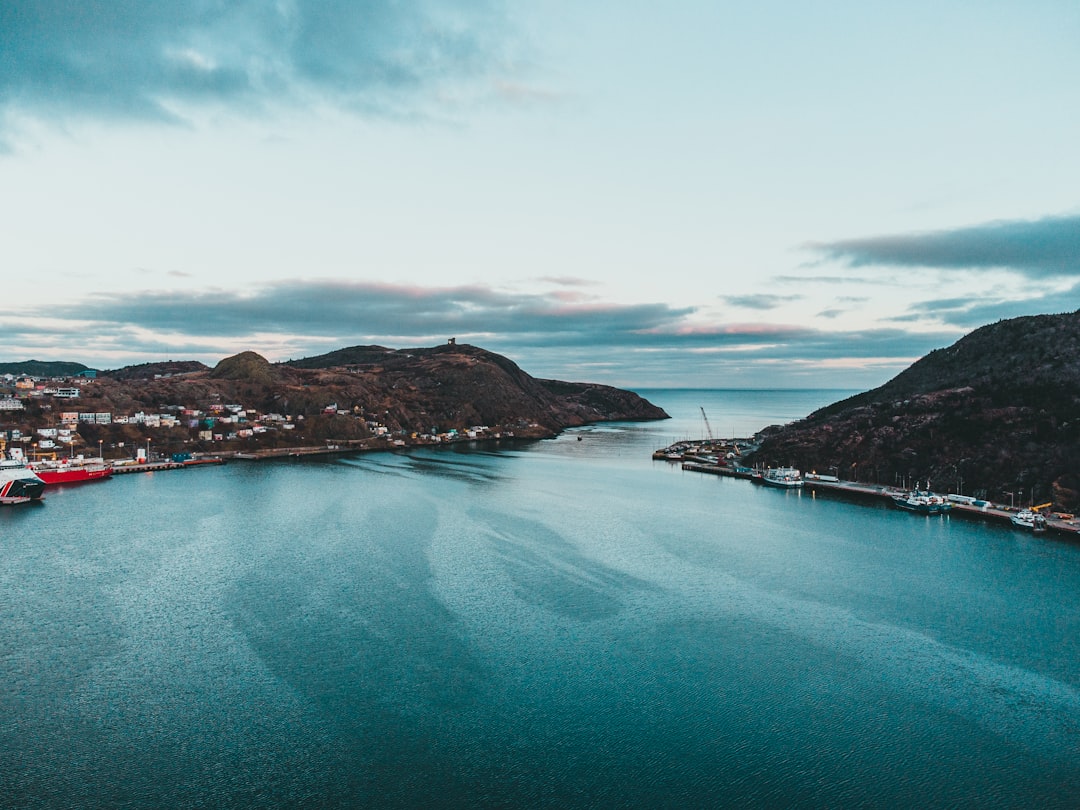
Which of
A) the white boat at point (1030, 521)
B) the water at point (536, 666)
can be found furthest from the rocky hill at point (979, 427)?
the water at point (536, 666)

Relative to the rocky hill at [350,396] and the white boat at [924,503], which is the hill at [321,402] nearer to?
the rocky hill at [350,396]

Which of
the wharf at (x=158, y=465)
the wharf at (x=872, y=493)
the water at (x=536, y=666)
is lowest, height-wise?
the water at (x=536, y=666)

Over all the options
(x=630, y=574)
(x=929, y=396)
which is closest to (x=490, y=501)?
(x=630, y=574)

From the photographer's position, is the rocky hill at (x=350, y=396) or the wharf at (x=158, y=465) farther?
the rocky hill at (x=350, y=396)

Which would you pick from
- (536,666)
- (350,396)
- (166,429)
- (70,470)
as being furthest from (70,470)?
(536,666)

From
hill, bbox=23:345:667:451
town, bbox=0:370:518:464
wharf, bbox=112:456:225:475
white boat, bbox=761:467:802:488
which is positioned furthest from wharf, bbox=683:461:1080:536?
→ wharf, bbox=112:456:225:475

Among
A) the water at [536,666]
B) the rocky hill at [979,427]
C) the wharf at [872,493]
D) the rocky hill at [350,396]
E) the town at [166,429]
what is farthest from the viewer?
the rocky hill at [350,396]
